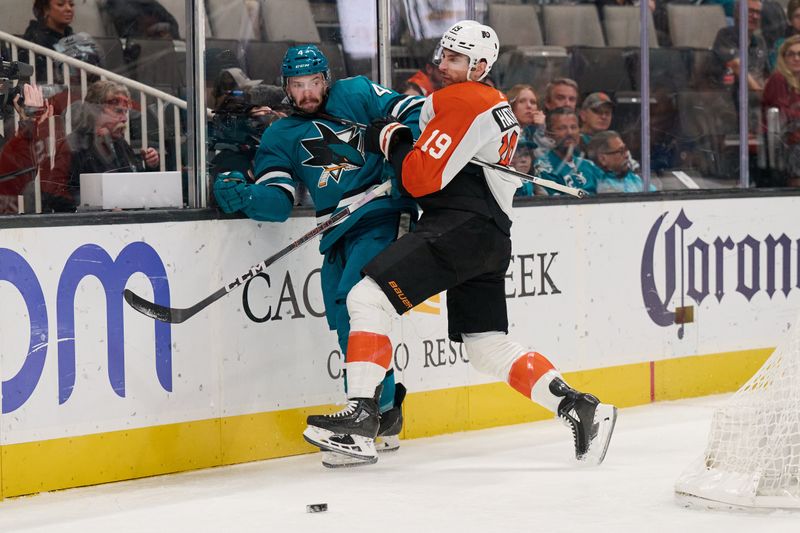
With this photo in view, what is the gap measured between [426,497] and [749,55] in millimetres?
2973

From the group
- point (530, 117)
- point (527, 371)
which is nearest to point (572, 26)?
point (530, 117)

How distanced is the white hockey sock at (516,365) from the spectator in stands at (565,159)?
1.28 meters

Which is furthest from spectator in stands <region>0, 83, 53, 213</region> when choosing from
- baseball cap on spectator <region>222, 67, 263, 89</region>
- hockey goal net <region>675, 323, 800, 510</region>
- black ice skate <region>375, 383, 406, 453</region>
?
hockey goal net <region>675, 323, 800, 510</region>

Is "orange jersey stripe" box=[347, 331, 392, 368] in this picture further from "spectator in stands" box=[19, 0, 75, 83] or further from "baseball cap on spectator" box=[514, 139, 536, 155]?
"baseball cap on spectator" box=[514, 139, 536, 155]

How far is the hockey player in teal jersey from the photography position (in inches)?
169

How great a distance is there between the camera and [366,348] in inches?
158

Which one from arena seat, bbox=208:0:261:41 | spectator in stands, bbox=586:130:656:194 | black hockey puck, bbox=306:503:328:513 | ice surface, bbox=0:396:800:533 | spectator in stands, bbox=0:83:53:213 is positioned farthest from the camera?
spectator in stands, bbox=586:130:656:194

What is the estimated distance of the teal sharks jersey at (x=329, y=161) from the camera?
14.2 ft

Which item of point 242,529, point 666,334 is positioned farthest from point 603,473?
point 666,334

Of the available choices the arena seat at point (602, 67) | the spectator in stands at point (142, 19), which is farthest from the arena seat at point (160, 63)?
the arena seat at point (602, 67)

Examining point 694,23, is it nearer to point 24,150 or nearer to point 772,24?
point 772,24

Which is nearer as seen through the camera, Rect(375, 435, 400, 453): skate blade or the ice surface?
the ice surface

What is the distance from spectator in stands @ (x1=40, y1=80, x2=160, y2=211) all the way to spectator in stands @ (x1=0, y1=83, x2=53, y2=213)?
0.16 ft

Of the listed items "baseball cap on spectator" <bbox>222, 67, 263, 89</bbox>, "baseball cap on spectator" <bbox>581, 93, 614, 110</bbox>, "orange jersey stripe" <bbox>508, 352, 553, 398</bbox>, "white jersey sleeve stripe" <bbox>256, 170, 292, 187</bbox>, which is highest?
"baseball cap on spectator" <bbox>222, 67, 263, 89</bbox>
